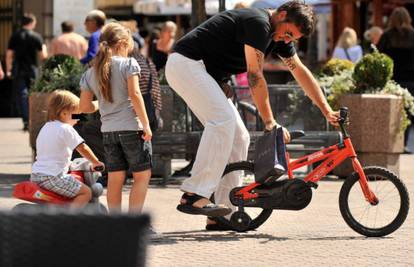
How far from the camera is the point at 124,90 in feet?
25.7

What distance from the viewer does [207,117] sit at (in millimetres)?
7691

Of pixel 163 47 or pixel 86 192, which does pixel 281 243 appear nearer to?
pixel 86 192

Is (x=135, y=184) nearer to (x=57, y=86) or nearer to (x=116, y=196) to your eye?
(x=116, y=196)

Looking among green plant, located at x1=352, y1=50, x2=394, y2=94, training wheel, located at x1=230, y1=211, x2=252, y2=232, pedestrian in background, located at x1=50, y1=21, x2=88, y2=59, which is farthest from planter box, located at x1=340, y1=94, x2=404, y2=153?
pedestrian in background, located at x1=50, y1=21, x2=88, y2=59

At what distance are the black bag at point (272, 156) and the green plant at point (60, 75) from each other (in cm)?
384

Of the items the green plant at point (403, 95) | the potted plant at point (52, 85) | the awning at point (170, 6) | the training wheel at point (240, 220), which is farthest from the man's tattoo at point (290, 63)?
the awning at point (170, 6)

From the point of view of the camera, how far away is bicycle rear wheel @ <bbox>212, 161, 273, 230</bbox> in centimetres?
799

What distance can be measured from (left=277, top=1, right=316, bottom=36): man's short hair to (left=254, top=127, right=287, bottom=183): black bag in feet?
2.12

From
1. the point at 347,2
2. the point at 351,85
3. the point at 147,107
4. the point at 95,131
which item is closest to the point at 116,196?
the point at 147,107

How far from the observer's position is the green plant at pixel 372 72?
473 inches

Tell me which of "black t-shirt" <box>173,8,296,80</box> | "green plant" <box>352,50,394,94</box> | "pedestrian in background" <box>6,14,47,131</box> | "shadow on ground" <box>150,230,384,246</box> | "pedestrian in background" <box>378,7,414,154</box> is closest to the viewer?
"black t-shirt" <box>173,8,296,80</box>

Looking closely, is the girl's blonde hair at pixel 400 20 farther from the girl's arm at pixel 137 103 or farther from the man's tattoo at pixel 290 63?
the girl's arm at pixel 137 103

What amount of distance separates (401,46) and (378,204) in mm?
8588

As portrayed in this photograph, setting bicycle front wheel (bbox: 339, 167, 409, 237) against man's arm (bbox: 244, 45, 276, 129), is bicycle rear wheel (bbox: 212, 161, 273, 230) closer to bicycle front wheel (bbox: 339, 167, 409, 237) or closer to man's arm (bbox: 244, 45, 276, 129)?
man's arm (bbox: 244, 45, 276, 129)
